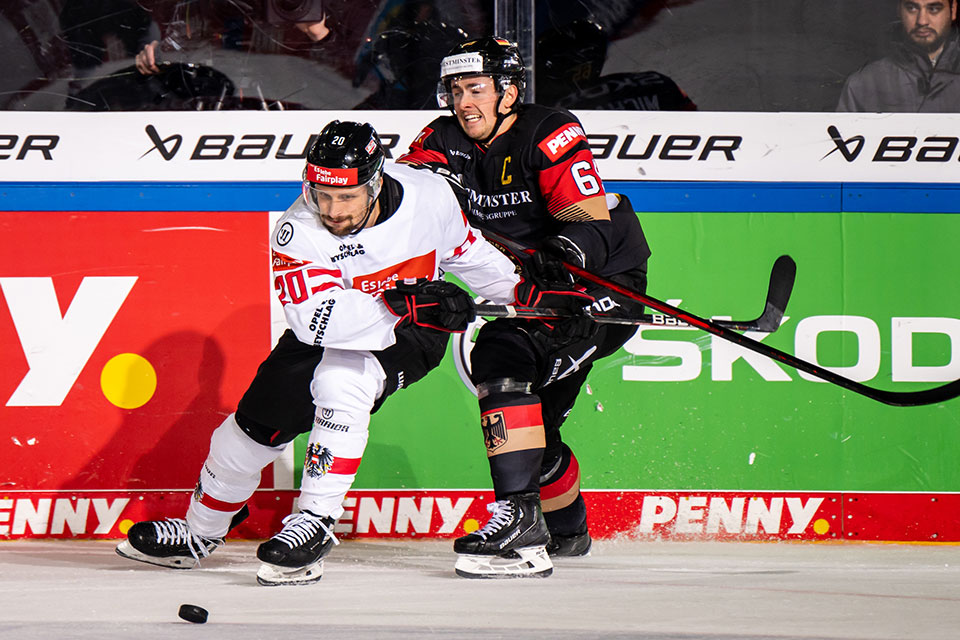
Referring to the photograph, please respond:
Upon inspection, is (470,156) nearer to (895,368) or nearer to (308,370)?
(308,370)

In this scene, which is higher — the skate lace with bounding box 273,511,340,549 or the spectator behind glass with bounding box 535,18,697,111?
the spectator behind glass with bounding box 535,18,697,111

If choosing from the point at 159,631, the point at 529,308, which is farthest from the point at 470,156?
the point at 159,631

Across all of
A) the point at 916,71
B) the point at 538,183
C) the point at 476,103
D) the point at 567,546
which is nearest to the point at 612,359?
the point at 567,546

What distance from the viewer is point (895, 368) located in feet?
13.3

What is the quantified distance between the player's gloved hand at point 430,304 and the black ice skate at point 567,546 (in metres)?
0.96

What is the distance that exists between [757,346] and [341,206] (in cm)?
130

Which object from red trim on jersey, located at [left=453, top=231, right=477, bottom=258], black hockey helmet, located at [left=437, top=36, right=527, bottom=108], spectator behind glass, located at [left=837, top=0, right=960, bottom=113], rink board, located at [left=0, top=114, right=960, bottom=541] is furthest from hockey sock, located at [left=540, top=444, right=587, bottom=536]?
spectator behind glass, located at [left=837, top=0, right=960, bottom=113]

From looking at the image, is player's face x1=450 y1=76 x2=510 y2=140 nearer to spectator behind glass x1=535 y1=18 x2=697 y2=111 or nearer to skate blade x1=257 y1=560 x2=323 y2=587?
spectator behind glass x1=535 y1=18 x2=697 y2=111

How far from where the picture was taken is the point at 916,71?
4082mm

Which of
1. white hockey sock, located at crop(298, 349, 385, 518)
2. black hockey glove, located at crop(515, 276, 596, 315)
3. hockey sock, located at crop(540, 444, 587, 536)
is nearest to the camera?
white hockey sock, located at crop(298, 349, 385, 518)

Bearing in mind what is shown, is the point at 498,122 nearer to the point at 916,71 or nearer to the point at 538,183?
the point at 538,183

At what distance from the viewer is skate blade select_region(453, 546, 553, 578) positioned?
10.5ft

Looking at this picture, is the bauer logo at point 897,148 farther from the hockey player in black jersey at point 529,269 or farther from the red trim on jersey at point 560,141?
the red trim on jersey at point 560,141

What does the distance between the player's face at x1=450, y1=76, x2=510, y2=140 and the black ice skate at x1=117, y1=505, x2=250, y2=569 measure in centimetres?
144
